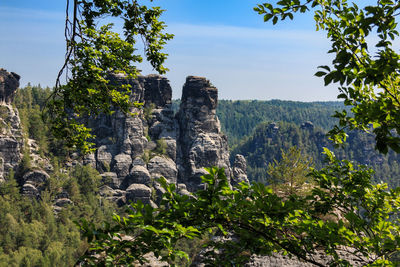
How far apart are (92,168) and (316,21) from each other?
315ft

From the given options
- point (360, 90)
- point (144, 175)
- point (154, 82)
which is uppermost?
point (154, 82)

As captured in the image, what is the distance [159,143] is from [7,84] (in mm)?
46432

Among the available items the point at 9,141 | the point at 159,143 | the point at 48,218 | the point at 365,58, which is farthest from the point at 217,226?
the point at 159,143

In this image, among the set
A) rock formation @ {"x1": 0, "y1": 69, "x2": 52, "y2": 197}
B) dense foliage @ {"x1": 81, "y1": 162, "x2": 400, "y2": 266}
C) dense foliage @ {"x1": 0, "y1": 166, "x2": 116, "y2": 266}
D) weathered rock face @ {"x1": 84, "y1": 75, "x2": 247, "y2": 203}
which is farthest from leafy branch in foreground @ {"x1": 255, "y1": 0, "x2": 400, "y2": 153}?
rock formation @ {"x1": 0, "y1": 69, "x2": 52, "y2": 197}

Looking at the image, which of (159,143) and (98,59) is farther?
(159,143)

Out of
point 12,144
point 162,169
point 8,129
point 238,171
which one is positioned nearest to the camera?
point 12,144

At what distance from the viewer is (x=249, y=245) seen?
179 inches

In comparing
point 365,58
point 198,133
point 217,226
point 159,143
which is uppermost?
point 365,58

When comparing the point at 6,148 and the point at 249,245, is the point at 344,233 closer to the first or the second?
the point at 249,245

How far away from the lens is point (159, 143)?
102 m

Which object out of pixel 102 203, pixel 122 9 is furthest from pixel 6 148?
pixel 122 9

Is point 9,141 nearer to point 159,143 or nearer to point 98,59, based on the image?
point 159,143

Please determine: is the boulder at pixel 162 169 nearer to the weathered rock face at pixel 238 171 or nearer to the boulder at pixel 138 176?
the boulder at pixel 138 176

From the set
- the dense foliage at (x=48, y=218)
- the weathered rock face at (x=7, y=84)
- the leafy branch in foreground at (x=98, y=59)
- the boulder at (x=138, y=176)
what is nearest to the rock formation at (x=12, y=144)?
the weathered rock face at (x=7, y=84)
